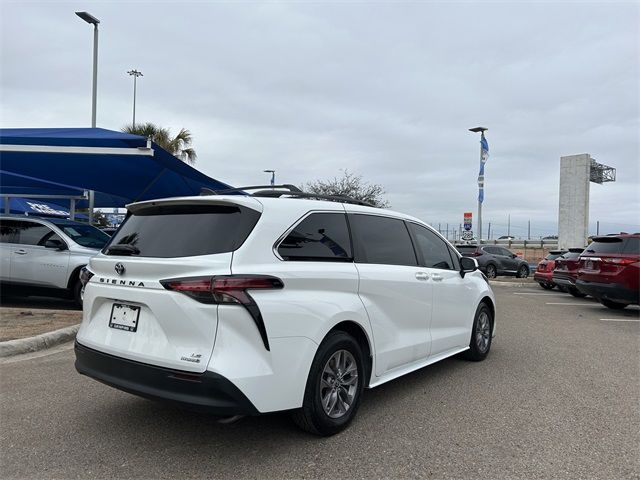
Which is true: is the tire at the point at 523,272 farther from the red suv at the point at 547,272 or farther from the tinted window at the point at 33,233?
the tinted window at the point at 33,233

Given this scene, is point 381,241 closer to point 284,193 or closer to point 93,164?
point 284,193

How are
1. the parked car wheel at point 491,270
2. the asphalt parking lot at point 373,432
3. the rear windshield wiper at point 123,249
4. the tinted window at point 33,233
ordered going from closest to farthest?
the asphalt parking lot at point 373,432, the rear windshield wiper at point 123,249, the tinted window at point 33,233, the parked car wheel at point 491,270

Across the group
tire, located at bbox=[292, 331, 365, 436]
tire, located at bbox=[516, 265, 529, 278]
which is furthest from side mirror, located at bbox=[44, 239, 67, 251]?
tire, located at bbox=[516, 265, 529, 278]

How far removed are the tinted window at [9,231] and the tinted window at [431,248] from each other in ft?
26.2

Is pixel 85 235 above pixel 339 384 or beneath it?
above

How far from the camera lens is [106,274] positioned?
3.71m

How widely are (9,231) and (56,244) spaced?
1.15 metres

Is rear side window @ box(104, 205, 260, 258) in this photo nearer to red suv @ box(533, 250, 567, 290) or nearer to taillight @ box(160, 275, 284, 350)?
taillight @ box(160, 275, 284, 350)

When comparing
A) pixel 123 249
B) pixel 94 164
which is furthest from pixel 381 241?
pixel 94 164

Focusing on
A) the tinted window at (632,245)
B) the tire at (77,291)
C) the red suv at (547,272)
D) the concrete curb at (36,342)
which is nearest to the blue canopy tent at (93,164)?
the tire at (77,291)

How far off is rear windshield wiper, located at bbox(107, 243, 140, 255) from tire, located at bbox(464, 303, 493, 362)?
4116 mm

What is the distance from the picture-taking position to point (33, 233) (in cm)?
948

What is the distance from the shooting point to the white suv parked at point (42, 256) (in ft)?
30.0

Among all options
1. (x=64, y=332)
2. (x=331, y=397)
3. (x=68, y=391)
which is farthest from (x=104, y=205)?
(x=331, y=397)
